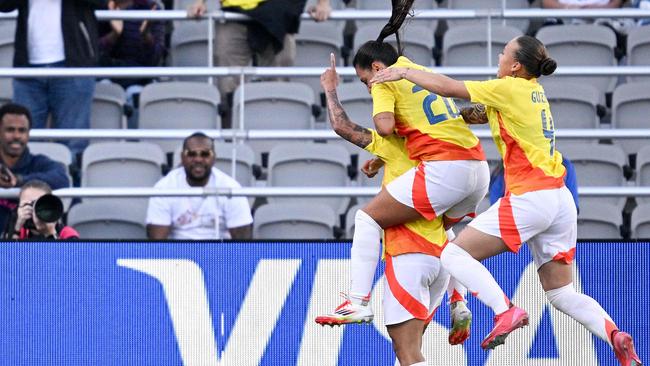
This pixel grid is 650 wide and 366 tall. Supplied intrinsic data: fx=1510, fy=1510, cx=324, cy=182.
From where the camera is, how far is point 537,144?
788 centimetres

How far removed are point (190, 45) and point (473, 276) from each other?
213 inches

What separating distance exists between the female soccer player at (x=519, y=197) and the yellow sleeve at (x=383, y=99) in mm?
275

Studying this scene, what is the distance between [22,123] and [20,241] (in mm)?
1393

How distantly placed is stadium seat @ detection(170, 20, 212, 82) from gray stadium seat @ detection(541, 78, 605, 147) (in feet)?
9.54

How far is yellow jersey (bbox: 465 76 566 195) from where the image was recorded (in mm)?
7809

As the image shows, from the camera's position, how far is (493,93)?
25.6 ft

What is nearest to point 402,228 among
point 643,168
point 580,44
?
point 643,168

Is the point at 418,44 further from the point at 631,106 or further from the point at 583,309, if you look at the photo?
the point at 583,309

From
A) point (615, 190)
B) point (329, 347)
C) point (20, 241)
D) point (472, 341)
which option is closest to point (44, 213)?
point (20, 241)

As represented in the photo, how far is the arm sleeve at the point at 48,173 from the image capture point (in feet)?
34.0

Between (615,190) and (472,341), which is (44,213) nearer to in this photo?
(472,341)

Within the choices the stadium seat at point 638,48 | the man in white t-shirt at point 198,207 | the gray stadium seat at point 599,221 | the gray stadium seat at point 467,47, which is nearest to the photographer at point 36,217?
the man in white t-shirt at point 198,207

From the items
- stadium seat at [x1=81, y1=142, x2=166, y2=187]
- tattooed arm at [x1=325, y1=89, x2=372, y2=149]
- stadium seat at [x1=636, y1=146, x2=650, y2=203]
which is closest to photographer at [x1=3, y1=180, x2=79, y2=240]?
stadium seat at [x1=81, y1=142, x2=166, y2=187]

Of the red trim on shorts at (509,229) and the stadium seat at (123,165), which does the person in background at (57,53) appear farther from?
the red trim on shorts at (509,229)
